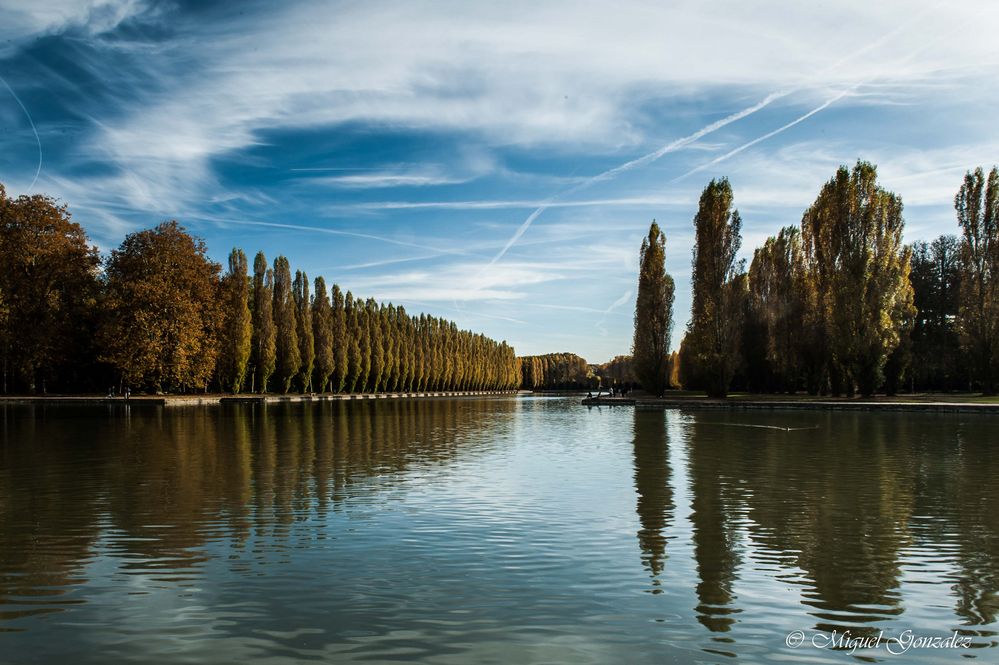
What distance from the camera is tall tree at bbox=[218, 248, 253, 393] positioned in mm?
58594

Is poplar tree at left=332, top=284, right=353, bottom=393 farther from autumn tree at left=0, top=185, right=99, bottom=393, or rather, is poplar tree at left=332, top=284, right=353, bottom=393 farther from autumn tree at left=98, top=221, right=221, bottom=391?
autumn tree at left=0, top=185, right=99, bottom=393

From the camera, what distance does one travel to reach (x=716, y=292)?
152ft

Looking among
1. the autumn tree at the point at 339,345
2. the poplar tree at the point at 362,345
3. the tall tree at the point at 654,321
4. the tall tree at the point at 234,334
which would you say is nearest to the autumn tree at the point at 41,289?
the tall tree at the point at 234,334

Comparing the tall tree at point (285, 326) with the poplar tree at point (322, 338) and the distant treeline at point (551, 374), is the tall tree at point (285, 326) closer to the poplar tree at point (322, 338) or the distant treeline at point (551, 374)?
the poplar tree at point (322, 338)

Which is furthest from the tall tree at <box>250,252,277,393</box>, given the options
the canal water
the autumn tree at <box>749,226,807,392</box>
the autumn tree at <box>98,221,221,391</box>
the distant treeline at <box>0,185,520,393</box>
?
the canal water

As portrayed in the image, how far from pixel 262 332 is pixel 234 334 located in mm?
4312

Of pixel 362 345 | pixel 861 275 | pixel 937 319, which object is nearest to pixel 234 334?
pixel 362 345

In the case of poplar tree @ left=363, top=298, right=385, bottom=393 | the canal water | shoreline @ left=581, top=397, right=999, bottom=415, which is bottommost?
shoreline @ left=581, top=397, right=999, bottom=415

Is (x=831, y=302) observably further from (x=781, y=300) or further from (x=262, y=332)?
(x=262, y=332)

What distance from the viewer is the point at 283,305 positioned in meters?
66.6

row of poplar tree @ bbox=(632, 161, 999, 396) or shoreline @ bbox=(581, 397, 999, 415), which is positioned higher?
row of poplar tree @ bbox=(632, 161, 999, 396)

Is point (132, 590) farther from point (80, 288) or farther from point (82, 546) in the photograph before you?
point (80, 288)

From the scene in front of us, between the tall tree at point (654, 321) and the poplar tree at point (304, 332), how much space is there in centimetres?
3266

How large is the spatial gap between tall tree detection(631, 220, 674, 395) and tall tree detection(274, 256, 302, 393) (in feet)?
103
